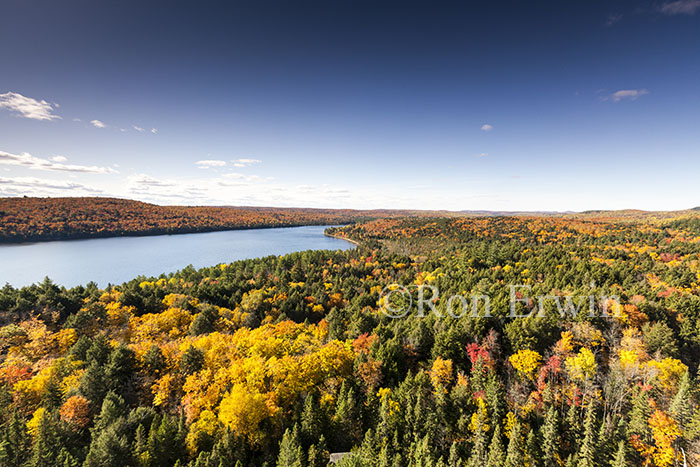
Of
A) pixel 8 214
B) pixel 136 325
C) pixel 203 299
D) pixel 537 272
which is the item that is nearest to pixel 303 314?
pixel 203 299

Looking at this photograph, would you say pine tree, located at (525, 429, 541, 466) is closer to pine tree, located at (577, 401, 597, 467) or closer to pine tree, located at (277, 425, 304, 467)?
pine tree, located at (577, 401, 597, 467)

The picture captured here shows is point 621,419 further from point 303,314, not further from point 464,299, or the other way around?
point 303,314

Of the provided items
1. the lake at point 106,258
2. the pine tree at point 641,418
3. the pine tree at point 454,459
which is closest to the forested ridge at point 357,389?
the pine tree at point 641,418

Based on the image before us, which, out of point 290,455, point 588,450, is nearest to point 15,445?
point 290,455

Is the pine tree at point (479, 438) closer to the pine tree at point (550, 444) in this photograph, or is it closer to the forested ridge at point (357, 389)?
the forested ridge at point (357, 389)

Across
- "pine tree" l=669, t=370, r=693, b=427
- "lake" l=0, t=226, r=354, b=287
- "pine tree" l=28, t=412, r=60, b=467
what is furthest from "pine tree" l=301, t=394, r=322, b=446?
"lake" l=0, t=226, r=354, b=287

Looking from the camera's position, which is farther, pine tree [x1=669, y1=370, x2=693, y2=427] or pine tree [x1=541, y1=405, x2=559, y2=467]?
pine tree [x1=669, y1=370, x2=693, y2=427]

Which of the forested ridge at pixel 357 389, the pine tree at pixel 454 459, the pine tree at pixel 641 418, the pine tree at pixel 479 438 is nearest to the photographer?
the pine tree at pixel 454 459
